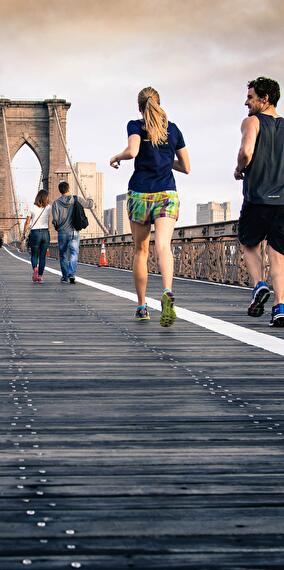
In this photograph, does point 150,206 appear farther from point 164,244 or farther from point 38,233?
point 38,233

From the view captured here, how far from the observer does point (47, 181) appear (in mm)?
118062

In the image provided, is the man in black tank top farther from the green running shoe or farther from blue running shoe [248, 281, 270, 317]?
the green running shoe

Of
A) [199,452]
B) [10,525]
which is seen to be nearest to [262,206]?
[199,452]

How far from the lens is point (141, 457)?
3354 mm

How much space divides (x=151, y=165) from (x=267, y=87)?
3.53 feet

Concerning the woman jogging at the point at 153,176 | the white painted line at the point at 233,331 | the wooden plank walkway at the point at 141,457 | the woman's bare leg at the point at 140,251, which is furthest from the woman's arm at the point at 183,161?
the wooden plank walkway at the point at 141,457

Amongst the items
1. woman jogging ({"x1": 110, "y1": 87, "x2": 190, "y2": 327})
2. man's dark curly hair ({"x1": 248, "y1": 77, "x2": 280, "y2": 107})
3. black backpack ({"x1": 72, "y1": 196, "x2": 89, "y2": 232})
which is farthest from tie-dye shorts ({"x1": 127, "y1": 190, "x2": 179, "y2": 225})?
black backpack ({"x1": 72, "y1": 196, "x2": 89, "y2": 232})

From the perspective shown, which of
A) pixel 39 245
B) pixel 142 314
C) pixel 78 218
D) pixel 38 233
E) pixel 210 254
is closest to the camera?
pixel 142 314

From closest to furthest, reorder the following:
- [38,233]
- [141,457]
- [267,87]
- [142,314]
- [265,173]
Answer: [141,457] < [267,87] < [265,173] < [142,314] < [38,233]

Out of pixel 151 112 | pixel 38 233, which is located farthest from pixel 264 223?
pixel 38 233

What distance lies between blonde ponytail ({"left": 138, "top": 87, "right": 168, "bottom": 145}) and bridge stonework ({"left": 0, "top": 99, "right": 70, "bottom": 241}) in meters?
110

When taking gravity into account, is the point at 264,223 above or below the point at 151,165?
below

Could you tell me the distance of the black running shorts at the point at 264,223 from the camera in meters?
8.23

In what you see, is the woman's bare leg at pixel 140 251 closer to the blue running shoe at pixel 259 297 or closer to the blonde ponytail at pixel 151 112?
the blonde ponytail at pixel 151 112
